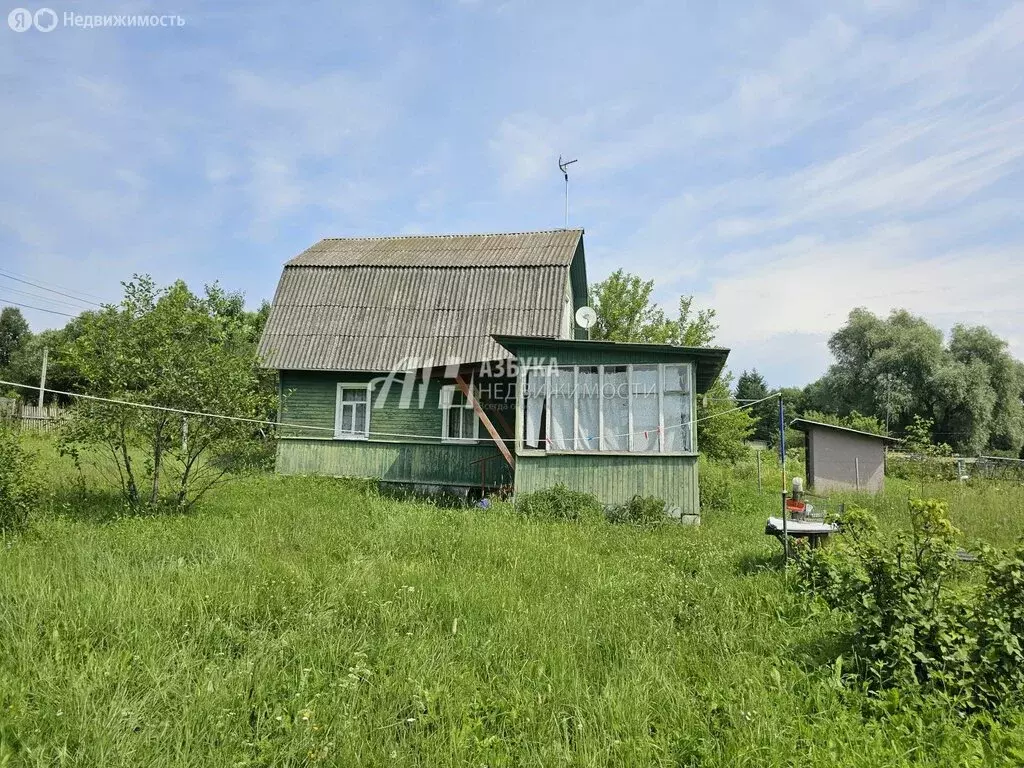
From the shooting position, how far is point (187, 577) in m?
5.38

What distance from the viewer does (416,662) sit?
4.08m

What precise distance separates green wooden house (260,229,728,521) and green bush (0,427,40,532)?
4.74 meters

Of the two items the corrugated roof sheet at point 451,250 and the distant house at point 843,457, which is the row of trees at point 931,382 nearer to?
the distant house at point 843,457

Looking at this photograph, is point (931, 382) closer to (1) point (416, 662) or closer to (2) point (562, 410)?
(2) point (562, 410)

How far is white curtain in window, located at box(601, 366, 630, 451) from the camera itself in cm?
1100

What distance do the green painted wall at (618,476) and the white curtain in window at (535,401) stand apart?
1.79ft

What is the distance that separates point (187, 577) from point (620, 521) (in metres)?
6.80

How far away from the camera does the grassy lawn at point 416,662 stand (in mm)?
3242

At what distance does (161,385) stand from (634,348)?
7681mm

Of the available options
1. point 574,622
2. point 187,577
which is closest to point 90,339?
point 187,577

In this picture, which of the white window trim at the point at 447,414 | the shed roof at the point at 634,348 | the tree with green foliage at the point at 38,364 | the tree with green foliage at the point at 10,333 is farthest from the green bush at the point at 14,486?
the tree with green foliage at the point at 10,333

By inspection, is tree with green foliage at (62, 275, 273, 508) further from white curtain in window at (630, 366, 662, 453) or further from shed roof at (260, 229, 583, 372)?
white curtain in window at (630, 366, 662, 453)

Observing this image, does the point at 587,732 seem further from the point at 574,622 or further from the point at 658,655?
the point at 574,622

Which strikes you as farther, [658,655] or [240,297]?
[240,297]
